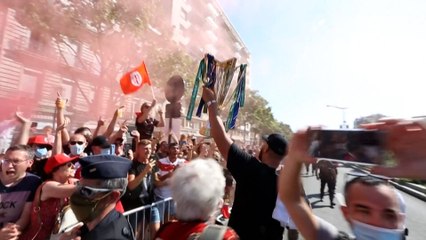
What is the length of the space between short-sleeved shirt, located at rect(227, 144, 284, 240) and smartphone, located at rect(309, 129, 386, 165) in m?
1.13

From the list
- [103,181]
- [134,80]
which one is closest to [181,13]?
[134,80]

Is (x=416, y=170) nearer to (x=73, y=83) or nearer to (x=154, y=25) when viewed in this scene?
(x=154, y=25)

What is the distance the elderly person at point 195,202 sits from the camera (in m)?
1.31

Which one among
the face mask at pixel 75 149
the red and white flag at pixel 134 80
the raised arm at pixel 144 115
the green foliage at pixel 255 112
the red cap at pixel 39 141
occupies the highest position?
the green foliage at pixel 255 112

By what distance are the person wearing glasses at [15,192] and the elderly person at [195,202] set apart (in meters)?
1.33

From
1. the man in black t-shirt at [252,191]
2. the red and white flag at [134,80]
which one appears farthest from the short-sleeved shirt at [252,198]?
the red and white flag at [134,80]

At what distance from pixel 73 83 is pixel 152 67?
539 centimetres

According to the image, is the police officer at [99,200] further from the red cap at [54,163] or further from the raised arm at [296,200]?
the raised arm at [296,200]

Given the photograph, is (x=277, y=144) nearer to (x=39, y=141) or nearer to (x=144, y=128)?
(x=39, y=141)

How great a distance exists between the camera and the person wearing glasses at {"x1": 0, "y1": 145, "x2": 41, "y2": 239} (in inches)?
82.3

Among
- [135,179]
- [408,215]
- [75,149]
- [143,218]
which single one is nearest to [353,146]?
[135,179]

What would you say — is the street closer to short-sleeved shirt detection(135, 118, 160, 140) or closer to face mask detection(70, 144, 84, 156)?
short-sleeved shirt detection(135, 118, 160, 140)

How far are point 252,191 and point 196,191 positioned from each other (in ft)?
2.21

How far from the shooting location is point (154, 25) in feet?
50.8
